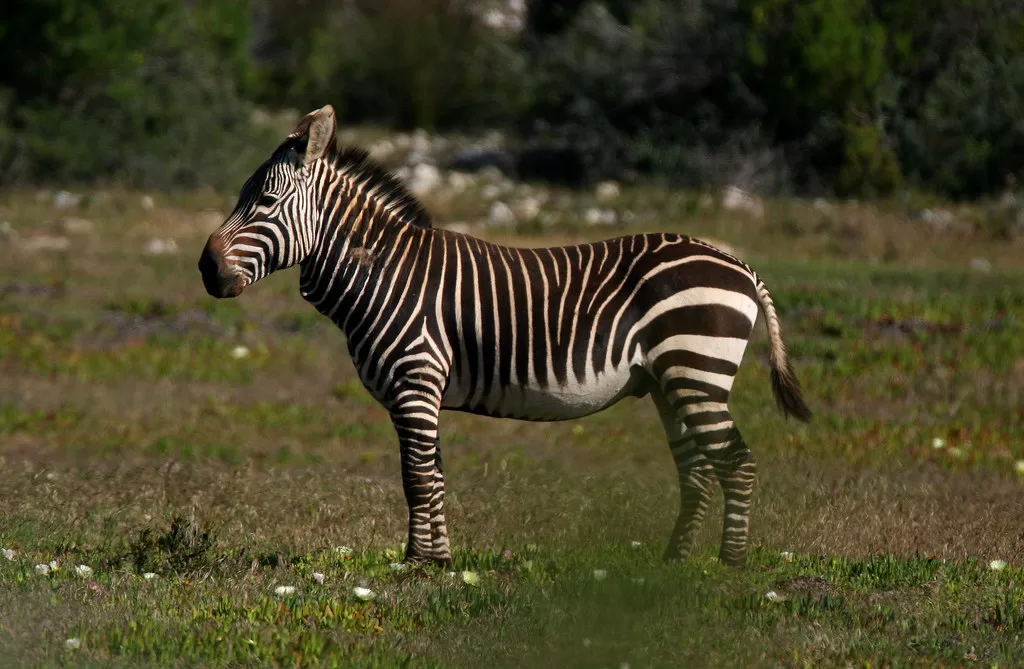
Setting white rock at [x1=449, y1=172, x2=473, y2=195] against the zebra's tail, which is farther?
white rock at [x1=449, y1=172, x2=473, y2=195]

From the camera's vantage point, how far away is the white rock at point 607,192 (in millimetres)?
24530

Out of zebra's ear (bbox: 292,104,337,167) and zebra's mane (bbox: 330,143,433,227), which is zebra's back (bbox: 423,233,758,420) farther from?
zebra's ear (bbox: 292,104,337,167)

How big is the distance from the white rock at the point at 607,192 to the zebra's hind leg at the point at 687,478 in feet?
54.5

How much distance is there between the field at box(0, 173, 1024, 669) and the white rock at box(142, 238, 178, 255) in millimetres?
1084

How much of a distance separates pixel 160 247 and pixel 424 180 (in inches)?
331

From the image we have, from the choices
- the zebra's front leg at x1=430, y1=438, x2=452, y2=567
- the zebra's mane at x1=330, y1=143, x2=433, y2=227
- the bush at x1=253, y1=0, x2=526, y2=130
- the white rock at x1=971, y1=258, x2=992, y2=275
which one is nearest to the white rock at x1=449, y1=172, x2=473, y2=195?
the bush at x1=253, y1=0, x2=526, y2=130

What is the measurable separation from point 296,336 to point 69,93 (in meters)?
12.7

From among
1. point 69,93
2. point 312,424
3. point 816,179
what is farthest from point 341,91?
point 312,424

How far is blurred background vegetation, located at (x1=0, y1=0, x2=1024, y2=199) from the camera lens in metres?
24.7

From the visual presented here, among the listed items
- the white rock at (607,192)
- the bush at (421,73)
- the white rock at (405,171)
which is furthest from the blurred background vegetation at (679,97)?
the bush at (421,73)

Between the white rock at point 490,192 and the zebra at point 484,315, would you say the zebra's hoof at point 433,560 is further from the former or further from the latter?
the white rock at point 490,192

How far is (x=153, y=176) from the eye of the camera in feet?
83.7

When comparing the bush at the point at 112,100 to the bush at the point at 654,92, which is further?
the bush at the point at 654,92

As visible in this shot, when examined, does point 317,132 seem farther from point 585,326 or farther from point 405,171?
point 405,171
